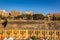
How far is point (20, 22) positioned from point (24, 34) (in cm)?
1119

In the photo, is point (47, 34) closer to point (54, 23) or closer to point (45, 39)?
point (45, 39)

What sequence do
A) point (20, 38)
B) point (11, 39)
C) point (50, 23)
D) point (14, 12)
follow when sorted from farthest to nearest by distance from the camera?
point (14, 12) < point (50, 23) < point (20, 38) < point (11, 39)

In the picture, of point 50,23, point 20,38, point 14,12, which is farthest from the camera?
point 14,12

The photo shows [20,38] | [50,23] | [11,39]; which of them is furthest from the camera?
[50,23]

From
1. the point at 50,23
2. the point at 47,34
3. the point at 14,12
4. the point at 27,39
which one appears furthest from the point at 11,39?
the point at 14,12

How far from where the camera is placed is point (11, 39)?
11.3m

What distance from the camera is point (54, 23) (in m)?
22.4

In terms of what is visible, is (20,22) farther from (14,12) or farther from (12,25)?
(14,12)

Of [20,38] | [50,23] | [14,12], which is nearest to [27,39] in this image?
[20,38]

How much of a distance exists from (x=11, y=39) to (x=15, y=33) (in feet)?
3.52

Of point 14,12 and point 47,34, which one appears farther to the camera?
point 14,12

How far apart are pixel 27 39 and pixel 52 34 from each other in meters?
1.35

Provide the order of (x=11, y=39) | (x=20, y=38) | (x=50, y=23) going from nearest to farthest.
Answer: (x=11, y=39)
(x=20, y=38)
(x=50, y=23)

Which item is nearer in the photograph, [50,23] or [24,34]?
[24,34]
